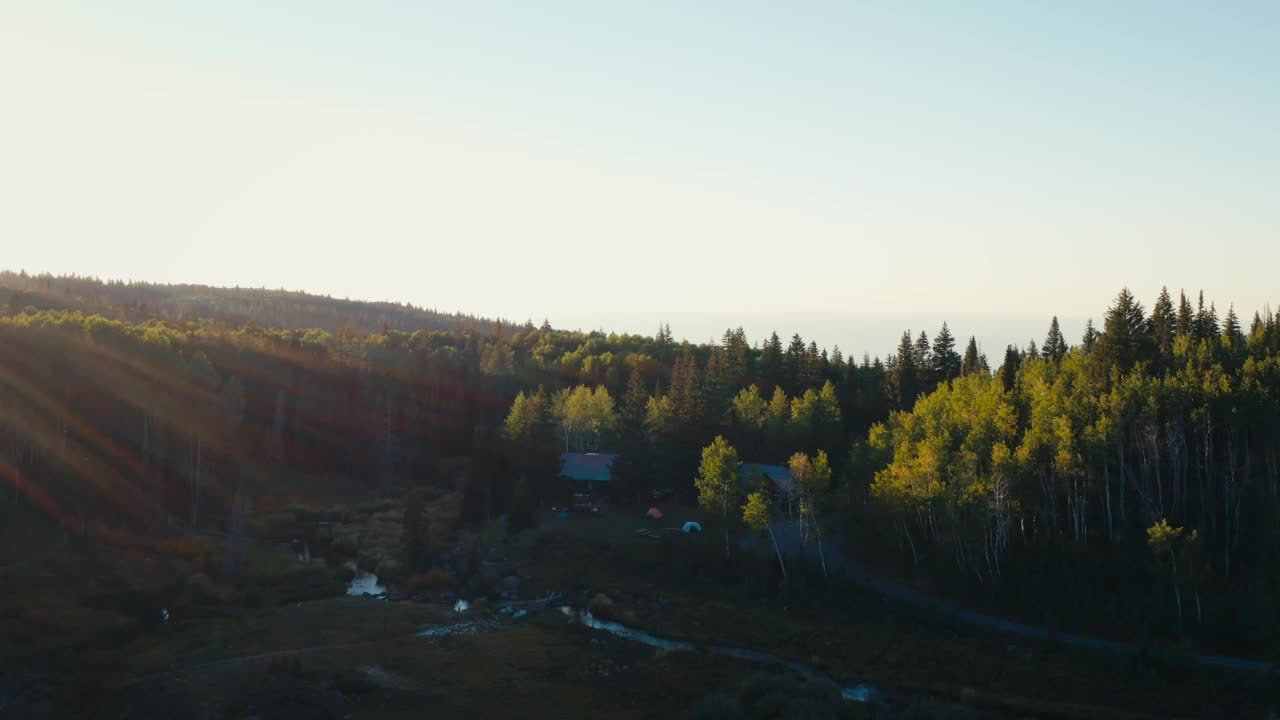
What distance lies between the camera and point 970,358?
105062mm

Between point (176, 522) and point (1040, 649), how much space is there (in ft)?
209

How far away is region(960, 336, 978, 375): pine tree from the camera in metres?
103

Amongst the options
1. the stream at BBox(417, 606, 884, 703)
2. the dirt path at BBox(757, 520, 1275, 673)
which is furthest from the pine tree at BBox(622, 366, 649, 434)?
the stream at BBox(417, 606, 884, 703)

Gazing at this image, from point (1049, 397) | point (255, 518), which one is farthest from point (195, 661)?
point (1049, 397)

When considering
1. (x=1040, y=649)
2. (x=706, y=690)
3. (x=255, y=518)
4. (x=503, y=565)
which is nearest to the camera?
(x=706, y=690)

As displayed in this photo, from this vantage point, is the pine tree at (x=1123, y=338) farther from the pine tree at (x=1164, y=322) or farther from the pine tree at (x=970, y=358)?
the pine tree at (x=970, y=358)

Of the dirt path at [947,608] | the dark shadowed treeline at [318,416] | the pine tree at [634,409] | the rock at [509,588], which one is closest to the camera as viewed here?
the dirt path at [947,608]

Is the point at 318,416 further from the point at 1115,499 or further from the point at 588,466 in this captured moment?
the point at 1115,499

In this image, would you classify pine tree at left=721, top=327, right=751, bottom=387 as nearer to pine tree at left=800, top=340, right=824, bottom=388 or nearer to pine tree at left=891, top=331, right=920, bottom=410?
pine tree at left=800, top=340, right=824, bottom=388

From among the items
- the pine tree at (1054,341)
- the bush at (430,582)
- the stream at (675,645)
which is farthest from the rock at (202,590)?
the pine tree at (1054,341)

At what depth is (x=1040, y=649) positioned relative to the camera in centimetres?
4325

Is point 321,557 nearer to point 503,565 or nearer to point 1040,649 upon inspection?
point 503,565

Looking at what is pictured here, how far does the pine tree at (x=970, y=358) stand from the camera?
103438 millimetres

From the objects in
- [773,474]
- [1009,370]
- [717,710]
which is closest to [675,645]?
[717,710]
